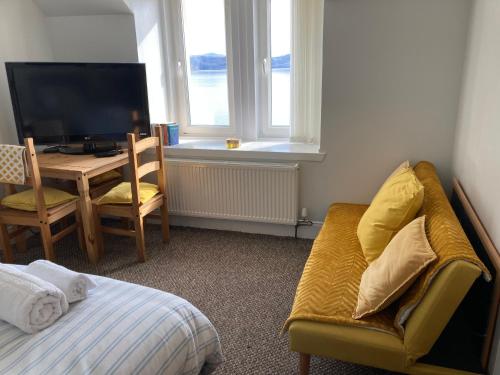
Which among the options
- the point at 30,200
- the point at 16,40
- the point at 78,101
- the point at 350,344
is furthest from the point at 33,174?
the point at 350,344

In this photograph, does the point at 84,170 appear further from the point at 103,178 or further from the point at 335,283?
the point at 335,283

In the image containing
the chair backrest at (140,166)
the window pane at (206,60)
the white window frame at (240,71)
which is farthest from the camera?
the window pane at (206,60)

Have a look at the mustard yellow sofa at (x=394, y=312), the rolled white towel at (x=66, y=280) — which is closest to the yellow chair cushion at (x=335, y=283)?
the mustard yellow sofa at (x=394, y=312)

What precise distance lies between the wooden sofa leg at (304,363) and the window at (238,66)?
1.85m

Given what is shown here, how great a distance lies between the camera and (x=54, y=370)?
1.02 meters

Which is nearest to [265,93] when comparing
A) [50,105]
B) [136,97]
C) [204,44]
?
[204,44]

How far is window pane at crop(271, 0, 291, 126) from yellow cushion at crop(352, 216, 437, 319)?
6.07ft

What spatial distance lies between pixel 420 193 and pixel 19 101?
269 cm

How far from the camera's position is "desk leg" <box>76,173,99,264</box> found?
8.27ft

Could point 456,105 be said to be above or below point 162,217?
above

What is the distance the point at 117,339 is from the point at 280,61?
2.51 metres

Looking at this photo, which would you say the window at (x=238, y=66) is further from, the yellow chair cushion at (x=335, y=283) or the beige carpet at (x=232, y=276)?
the yellow chair cushion at (x=335, y=283)

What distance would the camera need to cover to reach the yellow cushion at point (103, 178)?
309 centimetres

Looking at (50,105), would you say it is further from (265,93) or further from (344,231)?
(344,231)
